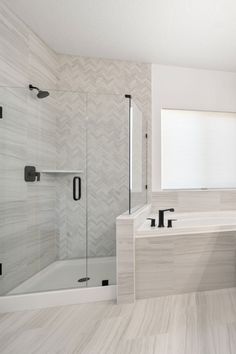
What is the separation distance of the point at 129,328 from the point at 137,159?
168 cm

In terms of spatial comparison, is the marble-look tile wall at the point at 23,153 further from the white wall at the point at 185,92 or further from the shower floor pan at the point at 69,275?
the white wall at the point at 185,92

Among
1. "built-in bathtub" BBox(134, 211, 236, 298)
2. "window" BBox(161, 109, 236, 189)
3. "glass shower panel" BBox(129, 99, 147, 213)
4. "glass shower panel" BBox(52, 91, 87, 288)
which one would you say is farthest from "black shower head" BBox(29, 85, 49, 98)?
"built-in bathtub" BBox(134, 211, 236, 298)

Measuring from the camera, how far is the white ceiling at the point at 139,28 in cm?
207

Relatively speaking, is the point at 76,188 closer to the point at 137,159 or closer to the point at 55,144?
the point at 55,144

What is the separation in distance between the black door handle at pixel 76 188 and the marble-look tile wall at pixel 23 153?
10.3 inches

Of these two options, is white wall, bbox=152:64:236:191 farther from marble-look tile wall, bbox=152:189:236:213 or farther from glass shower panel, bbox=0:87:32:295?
glass shower panel, bbox=0:87:32:295

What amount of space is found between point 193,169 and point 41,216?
2.11m

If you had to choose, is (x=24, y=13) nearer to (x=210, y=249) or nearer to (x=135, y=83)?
(x=135, y=83)

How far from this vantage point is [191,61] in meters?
3.08

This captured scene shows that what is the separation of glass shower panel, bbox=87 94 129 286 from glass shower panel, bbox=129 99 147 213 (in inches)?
5.7

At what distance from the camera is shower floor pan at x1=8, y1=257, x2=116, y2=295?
2129mm

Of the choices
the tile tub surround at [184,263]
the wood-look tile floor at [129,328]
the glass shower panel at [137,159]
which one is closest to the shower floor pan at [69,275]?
the wood-look tile floor at [129,328]

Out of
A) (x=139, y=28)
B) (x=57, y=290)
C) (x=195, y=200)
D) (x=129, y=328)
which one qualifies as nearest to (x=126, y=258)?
(x=129, y=328)

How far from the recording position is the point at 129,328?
1.67 meters
